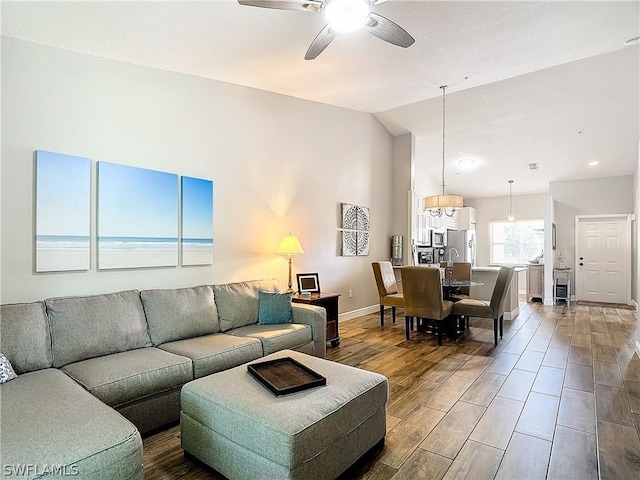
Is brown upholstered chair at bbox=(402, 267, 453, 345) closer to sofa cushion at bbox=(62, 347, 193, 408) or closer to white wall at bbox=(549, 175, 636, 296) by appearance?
sofa cushion at bbox=(62, 347, 193, 408)

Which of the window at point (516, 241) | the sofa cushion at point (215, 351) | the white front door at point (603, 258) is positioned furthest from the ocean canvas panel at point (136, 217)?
the window at point (516, 241)

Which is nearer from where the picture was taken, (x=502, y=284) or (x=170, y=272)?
(x=170, y=272)

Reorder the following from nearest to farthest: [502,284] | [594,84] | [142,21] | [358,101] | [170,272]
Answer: [142,21]
[170,272]
[502,284]
[594,84]
[358,101]

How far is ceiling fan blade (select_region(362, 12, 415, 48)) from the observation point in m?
2.21

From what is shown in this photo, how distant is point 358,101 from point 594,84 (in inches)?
125

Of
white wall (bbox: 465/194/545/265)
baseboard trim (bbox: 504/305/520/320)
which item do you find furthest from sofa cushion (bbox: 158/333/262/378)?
white wall (bbox: 465/194/545/265)

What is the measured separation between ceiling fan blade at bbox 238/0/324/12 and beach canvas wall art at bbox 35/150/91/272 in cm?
179

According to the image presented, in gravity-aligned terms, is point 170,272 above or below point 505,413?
above

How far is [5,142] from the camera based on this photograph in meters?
2.40

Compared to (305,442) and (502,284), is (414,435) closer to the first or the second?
(305,442)

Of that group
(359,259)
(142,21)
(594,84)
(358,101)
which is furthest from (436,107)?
(142,21)

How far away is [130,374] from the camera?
2191 millimetres

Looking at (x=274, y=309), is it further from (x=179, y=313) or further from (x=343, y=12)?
(x=343, y=12)

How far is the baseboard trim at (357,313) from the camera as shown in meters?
5.60
